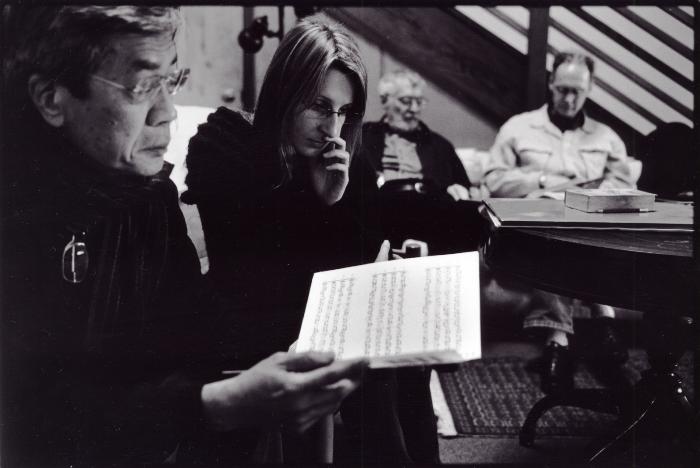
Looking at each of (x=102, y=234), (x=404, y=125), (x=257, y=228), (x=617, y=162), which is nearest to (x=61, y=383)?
(x=102, y=234)

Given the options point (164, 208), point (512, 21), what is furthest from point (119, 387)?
point (512, 21)

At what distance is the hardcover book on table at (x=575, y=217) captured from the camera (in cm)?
119

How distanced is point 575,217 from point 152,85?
0.84 m

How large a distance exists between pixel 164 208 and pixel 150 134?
138 mm

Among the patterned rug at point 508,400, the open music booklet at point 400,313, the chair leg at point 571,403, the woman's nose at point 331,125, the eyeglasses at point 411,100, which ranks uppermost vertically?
the eyeglasses at point 411,100

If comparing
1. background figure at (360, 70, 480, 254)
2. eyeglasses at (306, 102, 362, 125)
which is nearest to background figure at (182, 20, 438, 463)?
eyeglasses at (306, 102, 362, 125)

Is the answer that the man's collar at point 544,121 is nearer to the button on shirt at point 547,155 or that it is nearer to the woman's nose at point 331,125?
the button on shirt at point 547,155

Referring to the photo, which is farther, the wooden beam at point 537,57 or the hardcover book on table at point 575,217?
the wooden beam at point 537,57

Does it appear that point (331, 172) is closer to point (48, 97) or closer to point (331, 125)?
point (331, 125)

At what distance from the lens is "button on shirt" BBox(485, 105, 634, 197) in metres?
1.53

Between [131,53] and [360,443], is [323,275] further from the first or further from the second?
[131,53]

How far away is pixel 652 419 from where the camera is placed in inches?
65.1

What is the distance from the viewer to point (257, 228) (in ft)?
4.09

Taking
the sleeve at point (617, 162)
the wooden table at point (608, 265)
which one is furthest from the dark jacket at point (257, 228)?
the sleeve at point (617, 162)
